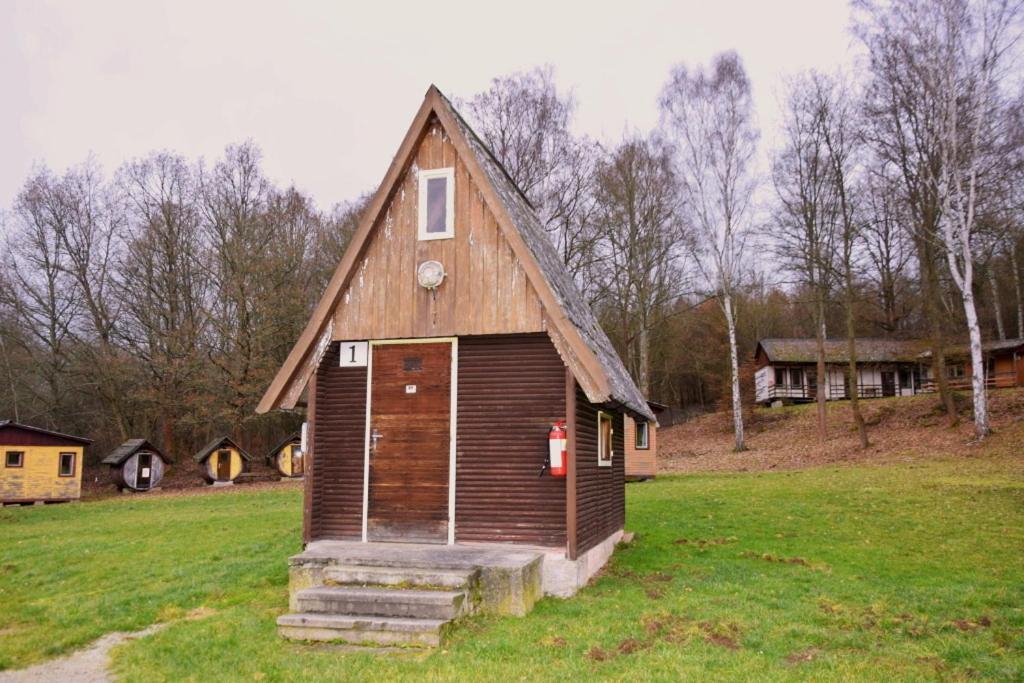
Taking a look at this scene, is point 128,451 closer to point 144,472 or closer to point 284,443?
point 144,472

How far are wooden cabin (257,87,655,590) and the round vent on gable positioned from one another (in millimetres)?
21

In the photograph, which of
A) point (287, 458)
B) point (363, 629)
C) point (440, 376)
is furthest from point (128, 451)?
point (363, 629)

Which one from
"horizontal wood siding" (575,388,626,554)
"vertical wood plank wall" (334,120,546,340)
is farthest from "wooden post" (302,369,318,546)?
"horizontal wood siding" (575,388,626,554)

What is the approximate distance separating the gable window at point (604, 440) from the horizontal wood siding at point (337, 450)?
393cm

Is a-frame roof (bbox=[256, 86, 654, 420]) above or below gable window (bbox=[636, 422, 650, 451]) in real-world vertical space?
above

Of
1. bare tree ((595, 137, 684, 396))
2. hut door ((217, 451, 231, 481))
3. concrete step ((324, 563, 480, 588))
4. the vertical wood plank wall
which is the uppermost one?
bare tree ((595, 137, 684, 396))

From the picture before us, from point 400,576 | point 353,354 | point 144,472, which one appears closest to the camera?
point 400,576

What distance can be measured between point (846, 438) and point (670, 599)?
25.1 m

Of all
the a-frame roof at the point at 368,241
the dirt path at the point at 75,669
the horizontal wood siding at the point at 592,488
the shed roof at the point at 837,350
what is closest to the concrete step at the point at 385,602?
the dirt path at the point at 75,669

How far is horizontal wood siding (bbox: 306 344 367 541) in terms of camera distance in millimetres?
11414

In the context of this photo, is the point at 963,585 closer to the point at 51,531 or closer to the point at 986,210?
the point at 51,531

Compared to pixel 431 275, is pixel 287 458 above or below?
below

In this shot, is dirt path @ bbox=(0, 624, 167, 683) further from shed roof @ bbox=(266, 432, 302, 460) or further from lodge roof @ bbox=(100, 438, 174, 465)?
shed roof @ bbox=(266, 432, 302, 460)

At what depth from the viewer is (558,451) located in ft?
33.7
